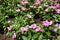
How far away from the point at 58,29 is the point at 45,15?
0.64m

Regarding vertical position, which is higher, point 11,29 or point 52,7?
point 52,7

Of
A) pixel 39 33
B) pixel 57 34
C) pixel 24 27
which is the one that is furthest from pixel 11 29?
pixel 57 34

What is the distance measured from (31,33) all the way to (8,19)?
894mm

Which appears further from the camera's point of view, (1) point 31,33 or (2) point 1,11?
(2) point 1,11

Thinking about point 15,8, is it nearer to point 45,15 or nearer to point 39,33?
point 45,15

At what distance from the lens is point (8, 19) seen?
449 cm

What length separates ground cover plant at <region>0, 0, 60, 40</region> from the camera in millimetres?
3762

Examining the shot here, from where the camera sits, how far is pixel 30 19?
4.20 metres

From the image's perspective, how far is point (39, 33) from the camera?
3.71 metres

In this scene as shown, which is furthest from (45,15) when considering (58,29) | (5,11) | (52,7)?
(5,11)

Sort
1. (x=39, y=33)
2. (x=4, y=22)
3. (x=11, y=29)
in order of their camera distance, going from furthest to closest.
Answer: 1. (x=4, y=22)
2. (x=11, y=29)
3. (x=39, y=33)

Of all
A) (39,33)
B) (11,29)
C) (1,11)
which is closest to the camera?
(39,33)

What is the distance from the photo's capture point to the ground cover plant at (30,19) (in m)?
3.76

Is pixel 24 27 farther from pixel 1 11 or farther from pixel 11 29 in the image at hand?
pixel 1 11
